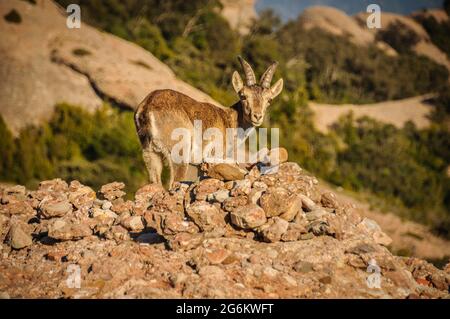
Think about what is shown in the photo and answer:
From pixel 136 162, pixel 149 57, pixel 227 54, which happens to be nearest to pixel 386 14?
pixel 227 54

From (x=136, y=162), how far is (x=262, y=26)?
125 feet

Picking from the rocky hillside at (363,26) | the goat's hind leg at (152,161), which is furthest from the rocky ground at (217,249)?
the rocky hillside at (363,26)

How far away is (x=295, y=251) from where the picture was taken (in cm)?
775

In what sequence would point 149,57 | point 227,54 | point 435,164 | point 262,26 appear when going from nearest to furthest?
point 149,57, point 435,164, point 227,54, point 262,26

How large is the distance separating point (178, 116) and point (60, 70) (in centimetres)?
2093

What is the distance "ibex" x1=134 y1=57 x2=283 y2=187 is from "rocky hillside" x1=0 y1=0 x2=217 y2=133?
1692 cm

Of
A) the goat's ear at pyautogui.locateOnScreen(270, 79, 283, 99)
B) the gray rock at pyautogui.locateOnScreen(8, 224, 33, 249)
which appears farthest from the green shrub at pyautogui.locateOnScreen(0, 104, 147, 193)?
the gray rock at pyautogui.locateOnScreen(8, 224, 33, 249)

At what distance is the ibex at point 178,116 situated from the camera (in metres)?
10.1

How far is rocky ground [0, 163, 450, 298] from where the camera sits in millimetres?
7039

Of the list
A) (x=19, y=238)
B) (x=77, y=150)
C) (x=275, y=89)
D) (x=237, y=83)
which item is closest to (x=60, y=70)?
(x=77, y=150)

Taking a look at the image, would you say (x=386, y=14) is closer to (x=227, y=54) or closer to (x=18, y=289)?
(x=227, y=54)

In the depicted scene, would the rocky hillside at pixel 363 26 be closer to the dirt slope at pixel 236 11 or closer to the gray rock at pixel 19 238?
the dirt slope at pixel 236 11

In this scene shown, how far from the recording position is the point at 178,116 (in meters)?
10.3

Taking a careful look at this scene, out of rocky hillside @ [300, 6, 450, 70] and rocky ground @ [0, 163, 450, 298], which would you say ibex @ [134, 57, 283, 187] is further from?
rocky hillside @ [300, 6, 450, 70]
